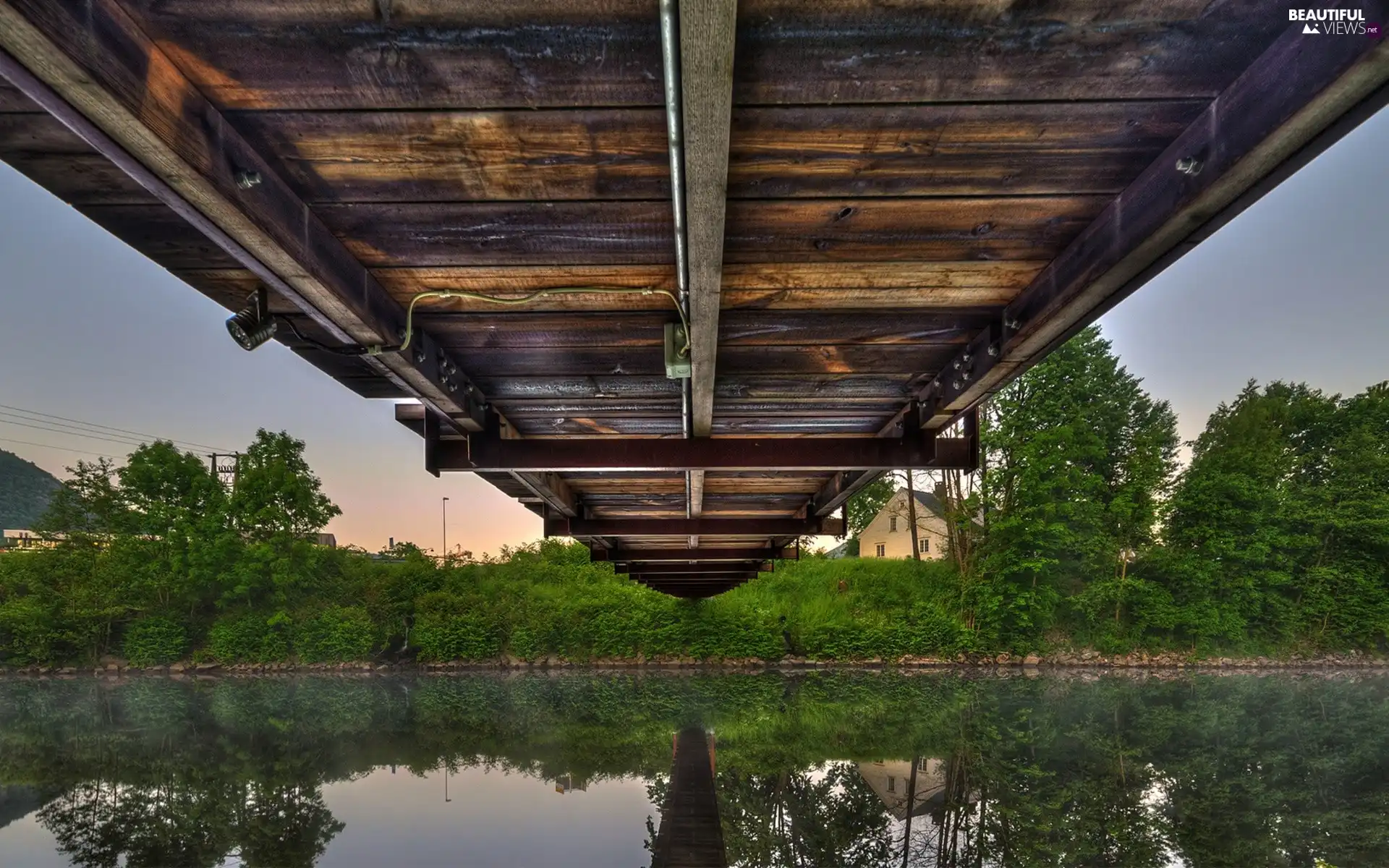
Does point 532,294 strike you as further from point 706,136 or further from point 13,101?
point 13,101

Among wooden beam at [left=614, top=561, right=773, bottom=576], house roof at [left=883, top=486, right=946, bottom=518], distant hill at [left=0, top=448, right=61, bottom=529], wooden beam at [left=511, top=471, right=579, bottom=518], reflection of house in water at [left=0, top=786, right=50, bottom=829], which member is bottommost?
reflection of house in water at [left=0, top=786, right=50, bottom=829]

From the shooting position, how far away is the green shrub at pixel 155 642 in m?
24.5

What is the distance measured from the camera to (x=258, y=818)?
13.4m

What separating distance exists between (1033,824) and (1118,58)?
1224 cm

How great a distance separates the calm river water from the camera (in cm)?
1050

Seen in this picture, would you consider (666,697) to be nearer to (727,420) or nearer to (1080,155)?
(727,420)

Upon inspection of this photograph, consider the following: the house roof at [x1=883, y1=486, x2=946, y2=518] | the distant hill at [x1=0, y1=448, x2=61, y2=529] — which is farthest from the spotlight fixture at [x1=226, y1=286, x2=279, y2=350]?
the distant hill at [x1=0, y1=448, x2=61, y2=529]

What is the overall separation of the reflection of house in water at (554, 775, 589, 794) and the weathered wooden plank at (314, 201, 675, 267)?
15041 millimetres

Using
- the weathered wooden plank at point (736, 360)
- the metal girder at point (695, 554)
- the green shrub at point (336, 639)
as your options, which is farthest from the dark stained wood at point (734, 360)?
the green shrub at point (336, 639)

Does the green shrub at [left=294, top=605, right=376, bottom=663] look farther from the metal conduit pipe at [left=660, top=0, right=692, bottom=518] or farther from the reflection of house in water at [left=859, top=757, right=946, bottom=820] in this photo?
the metal conduit pipe at [left=660, top=0, right=692, bottom=518]

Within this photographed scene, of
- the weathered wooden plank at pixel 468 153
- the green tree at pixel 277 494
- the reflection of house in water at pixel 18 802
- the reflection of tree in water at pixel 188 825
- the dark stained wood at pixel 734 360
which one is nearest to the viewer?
the weathered wooden plank at pixel 468 153

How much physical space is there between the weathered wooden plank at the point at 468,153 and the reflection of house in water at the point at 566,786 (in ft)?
50.4

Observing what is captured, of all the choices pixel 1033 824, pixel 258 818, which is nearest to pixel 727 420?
pixel 1033 824

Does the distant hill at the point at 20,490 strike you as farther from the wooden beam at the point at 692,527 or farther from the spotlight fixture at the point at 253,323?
the spotlight fixture at the point at 253,323
